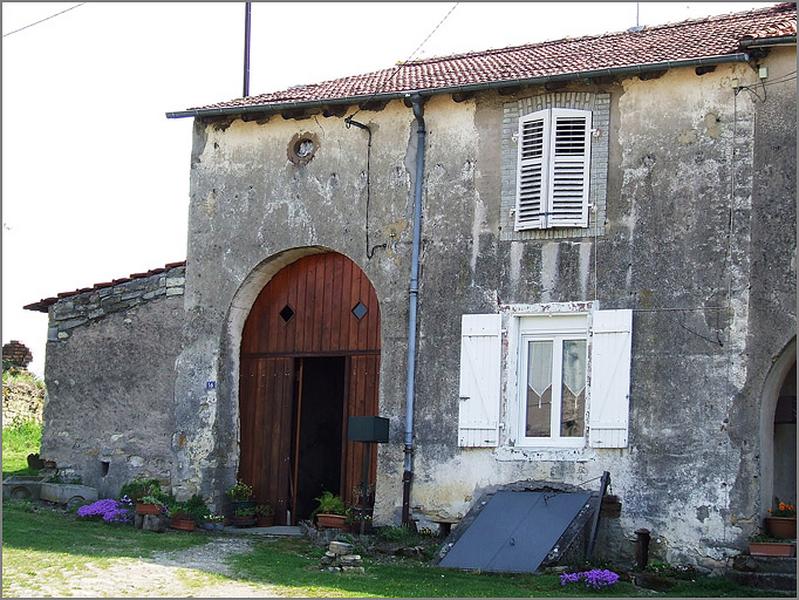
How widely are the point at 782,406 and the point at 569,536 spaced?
3.97m

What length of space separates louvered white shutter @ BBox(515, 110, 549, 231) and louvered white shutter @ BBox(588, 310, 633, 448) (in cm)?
146

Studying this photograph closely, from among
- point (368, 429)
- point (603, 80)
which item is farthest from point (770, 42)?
point (368, 429)

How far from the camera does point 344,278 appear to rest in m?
17.4

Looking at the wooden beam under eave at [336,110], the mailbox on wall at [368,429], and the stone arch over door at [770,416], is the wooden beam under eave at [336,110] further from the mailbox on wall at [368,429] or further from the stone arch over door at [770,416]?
the stone arch over door at [770,416]

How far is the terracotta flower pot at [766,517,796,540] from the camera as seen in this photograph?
553 inches

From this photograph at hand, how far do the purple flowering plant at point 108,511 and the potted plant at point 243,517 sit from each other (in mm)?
1324

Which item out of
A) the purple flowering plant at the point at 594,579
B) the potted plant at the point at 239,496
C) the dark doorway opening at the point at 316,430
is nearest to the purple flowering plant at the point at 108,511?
the potted plant at the point at 239,496

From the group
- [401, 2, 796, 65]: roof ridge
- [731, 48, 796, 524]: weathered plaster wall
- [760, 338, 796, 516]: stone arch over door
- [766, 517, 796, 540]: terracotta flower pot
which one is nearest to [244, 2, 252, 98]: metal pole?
[401, 2, 796, 65]: roof ridge

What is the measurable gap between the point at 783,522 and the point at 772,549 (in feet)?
1.46

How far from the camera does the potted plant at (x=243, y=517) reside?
17375 millimetres

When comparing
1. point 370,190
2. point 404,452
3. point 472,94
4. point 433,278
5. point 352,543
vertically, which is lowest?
point 352,543

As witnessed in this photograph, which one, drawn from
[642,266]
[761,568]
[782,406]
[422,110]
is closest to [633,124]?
[642,266]

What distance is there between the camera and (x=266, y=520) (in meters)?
17.6

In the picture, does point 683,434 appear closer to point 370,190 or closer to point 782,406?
point 782,406
